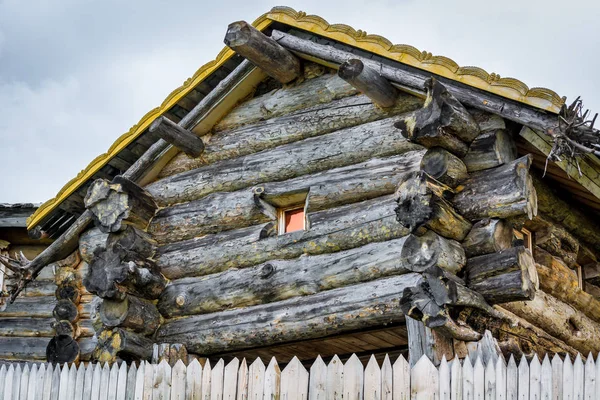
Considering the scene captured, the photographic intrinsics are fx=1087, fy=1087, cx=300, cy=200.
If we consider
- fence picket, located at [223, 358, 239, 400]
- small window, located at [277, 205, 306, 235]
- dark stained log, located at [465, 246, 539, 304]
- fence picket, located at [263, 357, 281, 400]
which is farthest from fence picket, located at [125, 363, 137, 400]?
dark stained log, located at [465, 246, 539, 304]

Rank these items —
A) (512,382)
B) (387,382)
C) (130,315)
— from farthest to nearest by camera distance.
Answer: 1. (130,315)
2. (387,382)
3. (512,382)

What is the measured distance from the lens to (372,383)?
30.1ft

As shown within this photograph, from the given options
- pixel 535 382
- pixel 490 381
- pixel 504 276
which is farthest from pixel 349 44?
pixel 535 382

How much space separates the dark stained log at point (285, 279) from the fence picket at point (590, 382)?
2.20 meters

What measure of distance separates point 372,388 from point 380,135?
3.26 m

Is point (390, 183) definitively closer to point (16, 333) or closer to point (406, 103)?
point (406, 103)

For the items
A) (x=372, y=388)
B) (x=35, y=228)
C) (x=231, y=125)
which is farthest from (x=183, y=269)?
(x=372, y=388)

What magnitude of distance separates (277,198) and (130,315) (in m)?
2.10

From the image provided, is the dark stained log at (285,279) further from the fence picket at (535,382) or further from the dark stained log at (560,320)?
the fence picket at (535,382)

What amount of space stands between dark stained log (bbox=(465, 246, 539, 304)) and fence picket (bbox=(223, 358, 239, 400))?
233 centimetres

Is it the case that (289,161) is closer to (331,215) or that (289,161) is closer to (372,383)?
(331,215)

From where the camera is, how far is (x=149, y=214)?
13.1 m

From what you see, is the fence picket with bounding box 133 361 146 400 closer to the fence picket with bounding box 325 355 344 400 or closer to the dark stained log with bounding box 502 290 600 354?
the fence picket with bounding box 325 355 344 400

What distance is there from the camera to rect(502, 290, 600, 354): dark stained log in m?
11.2
